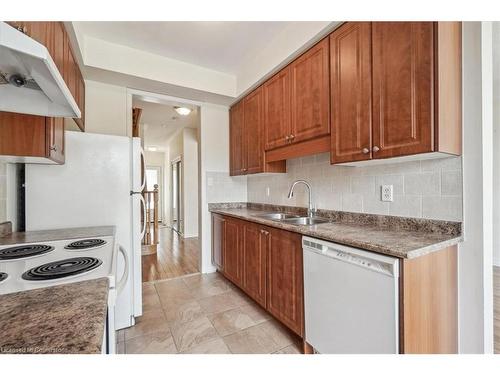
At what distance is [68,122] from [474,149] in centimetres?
303

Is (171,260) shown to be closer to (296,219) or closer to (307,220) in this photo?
(296,219)

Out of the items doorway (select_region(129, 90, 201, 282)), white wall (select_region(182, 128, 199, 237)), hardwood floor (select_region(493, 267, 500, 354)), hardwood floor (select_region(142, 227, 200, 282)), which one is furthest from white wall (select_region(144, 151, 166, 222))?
hardwood floor (select_region(493, 267, 500, 354))

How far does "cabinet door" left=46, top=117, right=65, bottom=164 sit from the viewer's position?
4.60 ft

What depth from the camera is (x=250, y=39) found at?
7.51 feet

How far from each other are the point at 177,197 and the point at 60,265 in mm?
5599

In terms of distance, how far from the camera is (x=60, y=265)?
0.99 m

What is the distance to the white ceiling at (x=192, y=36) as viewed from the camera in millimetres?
2070

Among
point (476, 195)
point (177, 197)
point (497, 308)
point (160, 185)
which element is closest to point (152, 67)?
point (476, 195)

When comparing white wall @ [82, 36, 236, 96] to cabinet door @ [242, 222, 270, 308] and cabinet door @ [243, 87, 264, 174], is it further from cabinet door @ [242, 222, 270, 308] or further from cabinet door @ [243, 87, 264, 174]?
cabinet door @ [242, 222, 270, 308]

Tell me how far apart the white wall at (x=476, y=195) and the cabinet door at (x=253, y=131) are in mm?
1676

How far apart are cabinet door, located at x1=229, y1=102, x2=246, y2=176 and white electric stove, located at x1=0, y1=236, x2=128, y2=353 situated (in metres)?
1.82

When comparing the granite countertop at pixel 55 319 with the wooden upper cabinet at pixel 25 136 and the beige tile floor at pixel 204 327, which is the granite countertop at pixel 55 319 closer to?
the wooden upper cabinet at pixel 25 136
